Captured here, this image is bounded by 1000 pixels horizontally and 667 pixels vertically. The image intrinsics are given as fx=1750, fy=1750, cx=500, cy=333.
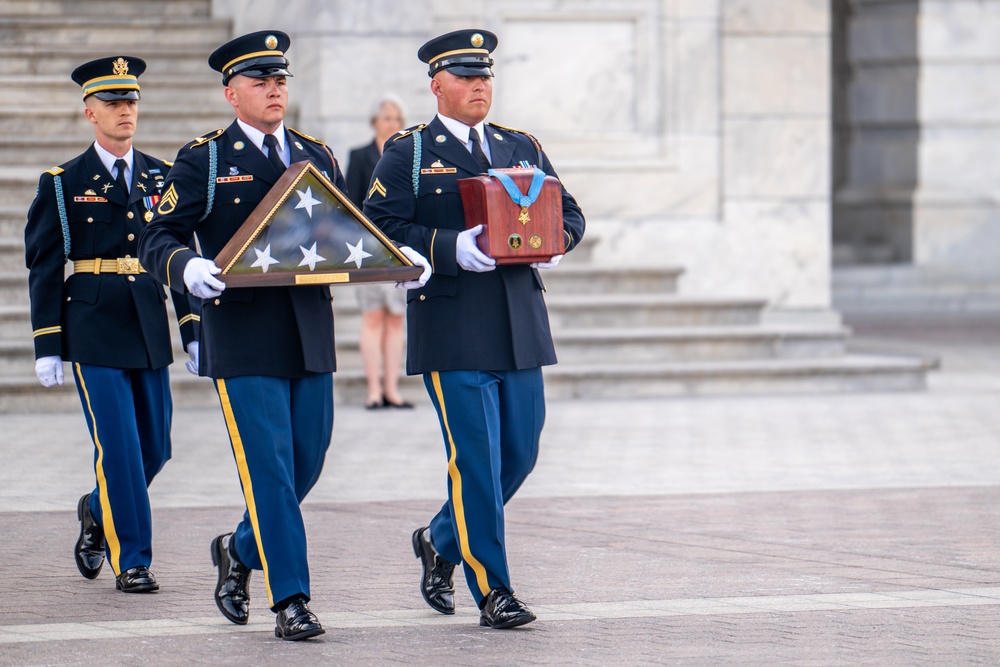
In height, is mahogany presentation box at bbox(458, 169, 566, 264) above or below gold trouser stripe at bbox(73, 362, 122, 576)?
above

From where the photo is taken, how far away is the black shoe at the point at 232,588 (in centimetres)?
573

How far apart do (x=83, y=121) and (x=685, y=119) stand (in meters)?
5.03

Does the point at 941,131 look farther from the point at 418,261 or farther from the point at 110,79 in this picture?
the point at 418,261

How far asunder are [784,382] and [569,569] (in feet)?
21.5

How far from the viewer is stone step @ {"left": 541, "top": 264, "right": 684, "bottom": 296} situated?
13.7m

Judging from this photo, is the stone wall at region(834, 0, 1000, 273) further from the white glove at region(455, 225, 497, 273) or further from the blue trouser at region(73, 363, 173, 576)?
the white glove at region(455, 225, 497, 273)

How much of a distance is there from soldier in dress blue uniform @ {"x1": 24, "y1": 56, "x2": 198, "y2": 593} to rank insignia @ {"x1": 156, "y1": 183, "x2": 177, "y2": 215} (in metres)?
0.76

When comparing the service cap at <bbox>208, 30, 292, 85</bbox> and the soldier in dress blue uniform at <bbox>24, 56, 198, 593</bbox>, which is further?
the soldier in dress blue uniform at <bbox>24, 56, 198, 593</bbox>

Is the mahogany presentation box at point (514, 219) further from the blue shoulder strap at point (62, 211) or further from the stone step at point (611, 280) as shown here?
the stone step at point (611, 280)

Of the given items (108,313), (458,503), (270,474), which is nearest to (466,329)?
(458,503)

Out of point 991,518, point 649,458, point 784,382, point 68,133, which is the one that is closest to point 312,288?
point 991,518

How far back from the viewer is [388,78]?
14.0 m

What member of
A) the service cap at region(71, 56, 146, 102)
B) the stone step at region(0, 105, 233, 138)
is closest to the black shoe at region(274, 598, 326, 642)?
the service cap at region(71, 56, 146, 102)

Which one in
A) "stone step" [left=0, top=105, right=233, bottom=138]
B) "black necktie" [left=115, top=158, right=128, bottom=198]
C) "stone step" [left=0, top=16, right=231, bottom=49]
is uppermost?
"stone step" [left=0, top=16, right=231, bottom=49]
